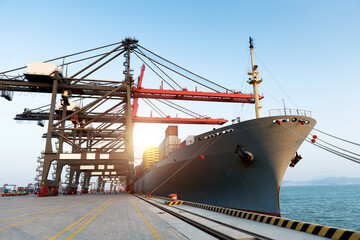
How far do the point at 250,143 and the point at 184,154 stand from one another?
660 cm

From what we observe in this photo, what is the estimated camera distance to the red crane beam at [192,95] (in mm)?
28203

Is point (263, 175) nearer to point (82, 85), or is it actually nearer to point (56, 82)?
point (82, 85)

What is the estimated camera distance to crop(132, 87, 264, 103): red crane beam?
92.5 feet

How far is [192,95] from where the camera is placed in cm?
2850

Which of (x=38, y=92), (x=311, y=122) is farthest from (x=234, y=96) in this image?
(x=38, y=92)

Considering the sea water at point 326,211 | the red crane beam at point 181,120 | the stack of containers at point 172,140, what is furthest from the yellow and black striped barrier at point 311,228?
the red crane beam at point 181,120

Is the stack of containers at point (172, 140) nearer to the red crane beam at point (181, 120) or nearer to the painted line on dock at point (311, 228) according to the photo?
the red crane beam at point (181, 120)

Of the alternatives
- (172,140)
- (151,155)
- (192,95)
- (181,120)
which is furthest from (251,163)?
(151,155)

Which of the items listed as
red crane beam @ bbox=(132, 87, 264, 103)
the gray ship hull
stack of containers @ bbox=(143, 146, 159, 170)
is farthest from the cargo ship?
stack of containers @ bbox=(143, 146, 159, 170)

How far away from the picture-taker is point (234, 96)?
29234 mm

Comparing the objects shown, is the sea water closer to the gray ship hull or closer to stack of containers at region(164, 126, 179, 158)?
the gray ship hull

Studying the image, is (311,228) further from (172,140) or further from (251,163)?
(172,140)

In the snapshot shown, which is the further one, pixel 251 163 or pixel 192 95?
pixel 192 95

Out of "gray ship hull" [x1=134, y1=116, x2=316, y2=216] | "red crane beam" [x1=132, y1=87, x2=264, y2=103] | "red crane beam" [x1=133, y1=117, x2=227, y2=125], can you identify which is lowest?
"gray ship hull" [x1=134, y1=116, x2=316, y2=216]
